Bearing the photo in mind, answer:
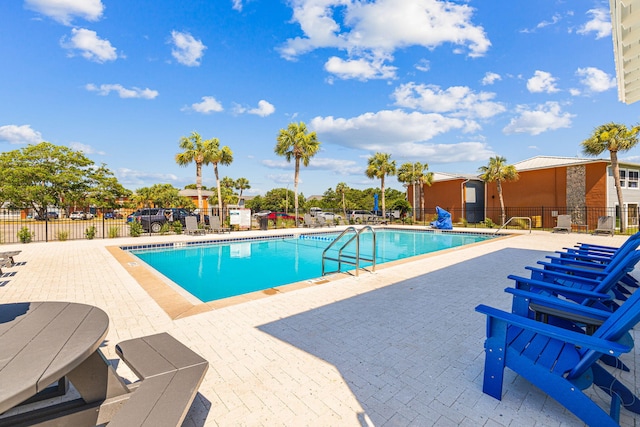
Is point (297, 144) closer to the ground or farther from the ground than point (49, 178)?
farther from the ground

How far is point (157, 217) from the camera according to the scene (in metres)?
16.3

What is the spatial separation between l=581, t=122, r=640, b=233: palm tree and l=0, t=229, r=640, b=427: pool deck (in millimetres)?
16485

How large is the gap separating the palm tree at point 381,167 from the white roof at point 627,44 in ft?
74.4

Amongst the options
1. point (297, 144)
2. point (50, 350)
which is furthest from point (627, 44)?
point (297, 144)

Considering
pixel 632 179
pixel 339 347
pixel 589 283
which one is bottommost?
pixel 339 347

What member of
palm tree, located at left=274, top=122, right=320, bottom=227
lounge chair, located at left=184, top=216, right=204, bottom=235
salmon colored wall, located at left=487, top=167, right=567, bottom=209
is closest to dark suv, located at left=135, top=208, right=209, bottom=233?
lounge chair, located at left=184, top=216, right=204, bottom=235

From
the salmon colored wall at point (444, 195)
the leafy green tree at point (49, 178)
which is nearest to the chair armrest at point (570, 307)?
the salmon colored wall at point (444, 195)

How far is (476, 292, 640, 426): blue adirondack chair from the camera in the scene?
1.72 m

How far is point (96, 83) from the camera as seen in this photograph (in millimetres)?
16906

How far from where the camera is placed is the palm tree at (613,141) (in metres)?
16.0

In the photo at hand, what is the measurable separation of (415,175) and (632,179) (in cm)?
1393

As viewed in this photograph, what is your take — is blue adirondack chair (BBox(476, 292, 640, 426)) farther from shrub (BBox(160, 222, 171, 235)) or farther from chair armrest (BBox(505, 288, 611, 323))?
shrub (BBox(160, 222, 171, 235))

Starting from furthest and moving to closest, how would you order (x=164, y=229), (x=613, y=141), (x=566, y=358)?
(x=613, y=141), (x=164, y=229), (x=566, y=358)

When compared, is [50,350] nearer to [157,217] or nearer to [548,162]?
[157,217]
